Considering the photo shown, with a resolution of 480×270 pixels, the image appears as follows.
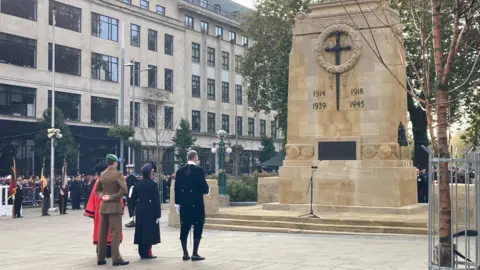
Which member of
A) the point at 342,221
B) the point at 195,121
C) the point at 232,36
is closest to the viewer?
the point at 342,221

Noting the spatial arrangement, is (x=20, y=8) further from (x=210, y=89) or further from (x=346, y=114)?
(x=346, y=114)

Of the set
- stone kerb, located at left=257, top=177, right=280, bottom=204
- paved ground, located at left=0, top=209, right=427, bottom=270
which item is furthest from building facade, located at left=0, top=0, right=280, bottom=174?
paved ground, located at left=0, top=209, right=427, bottom=270

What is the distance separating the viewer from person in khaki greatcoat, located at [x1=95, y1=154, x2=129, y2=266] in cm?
1104

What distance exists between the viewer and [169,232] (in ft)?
57.2

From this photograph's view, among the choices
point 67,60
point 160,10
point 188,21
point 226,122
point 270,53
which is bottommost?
point 226,122

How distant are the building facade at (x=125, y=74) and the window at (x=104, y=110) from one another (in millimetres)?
84

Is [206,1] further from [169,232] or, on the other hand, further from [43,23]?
[169,232]

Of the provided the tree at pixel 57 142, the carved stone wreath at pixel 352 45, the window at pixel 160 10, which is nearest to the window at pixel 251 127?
the window at pixel 160 10

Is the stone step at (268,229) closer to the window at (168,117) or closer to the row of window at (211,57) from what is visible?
the window at (168,117)

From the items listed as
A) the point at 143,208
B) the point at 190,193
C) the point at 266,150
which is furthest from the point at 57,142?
the point at 266,150

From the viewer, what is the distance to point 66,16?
4650cm

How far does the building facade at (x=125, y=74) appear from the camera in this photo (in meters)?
42.7

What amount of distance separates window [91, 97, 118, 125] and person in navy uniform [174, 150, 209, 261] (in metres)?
39.3

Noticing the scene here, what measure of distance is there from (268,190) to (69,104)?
26578 mm
